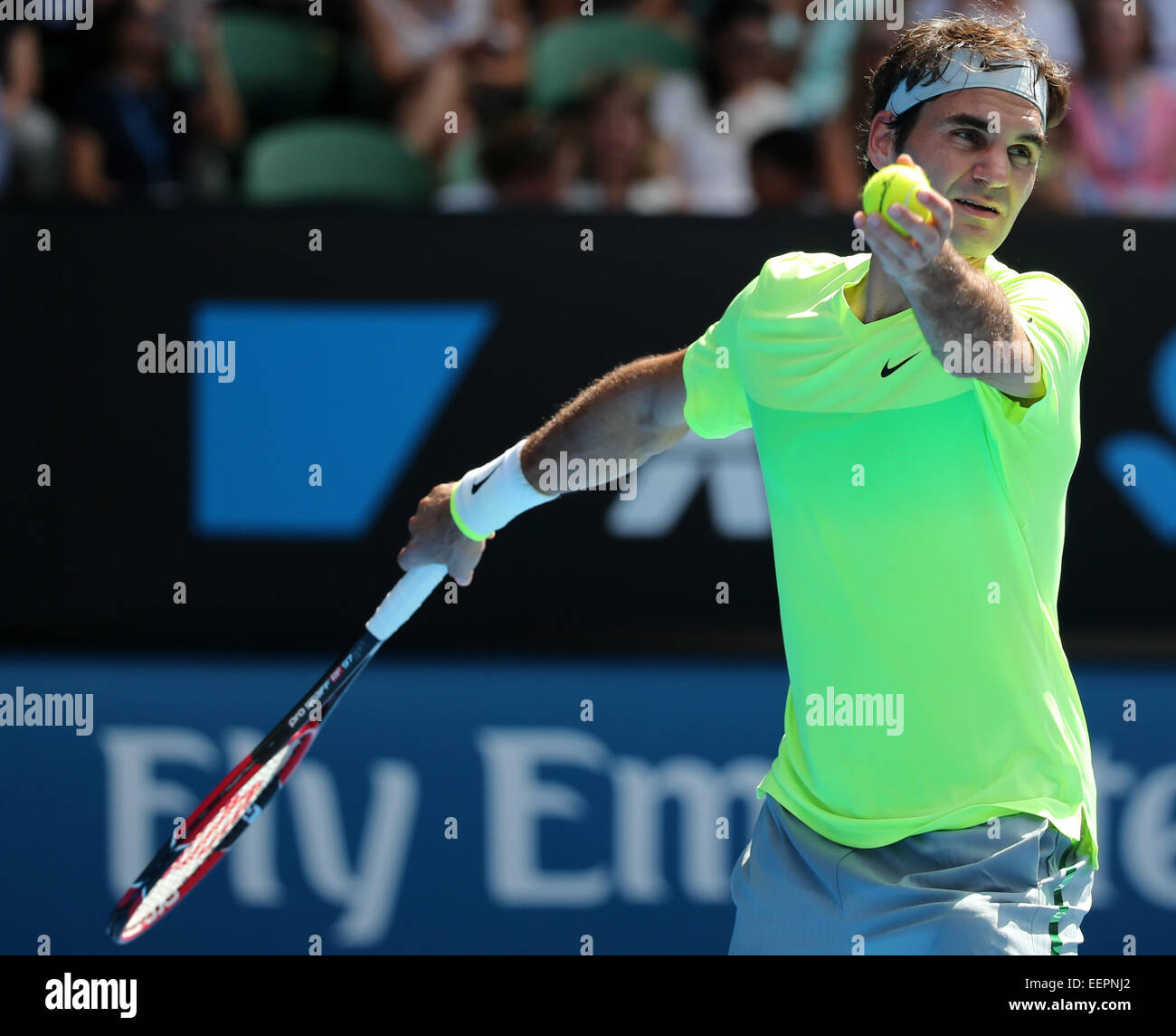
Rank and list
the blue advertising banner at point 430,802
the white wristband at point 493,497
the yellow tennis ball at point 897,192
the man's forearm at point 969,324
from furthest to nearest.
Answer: the blue advertising banner at point 430,802, the white wristband at point 493,497, the man's forearm at point 969,324, the yellow tennis ball at point 897,192

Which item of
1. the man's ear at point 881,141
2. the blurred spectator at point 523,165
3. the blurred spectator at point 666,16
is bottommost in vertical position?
the man's ear at point 881,141

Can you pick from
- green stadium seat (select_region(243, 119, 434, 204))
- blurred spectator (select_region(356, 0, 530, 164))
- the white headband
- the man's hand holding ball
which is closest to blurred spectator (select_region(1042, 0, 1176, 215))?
blurred spectator (select_region(356, 0, 530, 164))

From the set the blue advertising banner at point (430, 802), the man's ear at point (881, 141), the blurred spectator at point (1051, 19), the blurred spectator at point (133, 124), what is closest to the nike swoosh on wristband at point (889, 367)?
the man's ear at point (881, 141)

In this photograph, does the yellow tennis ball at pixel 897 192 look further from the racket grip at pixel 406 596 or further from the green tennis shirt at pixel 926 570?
the racket grip at pixel 406 596

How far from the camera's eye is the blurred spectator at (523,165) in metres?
6.04

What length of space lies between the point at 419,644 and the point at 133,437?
3.57ft

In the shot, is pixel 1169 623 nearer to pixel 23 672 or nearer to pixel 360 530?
pixel 360 530

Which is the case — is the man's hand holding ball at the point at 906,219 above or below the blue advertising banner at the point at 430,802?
above

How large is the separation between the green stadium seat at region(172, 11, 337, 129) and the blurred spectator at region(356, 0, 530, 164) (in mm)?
242

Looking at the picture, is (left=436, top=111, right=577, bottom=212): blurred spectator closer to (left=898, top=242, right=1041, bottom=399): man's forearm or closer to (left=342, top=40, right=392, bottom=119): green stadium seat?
(left=342, top=40, right=392, bottom=119): green stadium seat

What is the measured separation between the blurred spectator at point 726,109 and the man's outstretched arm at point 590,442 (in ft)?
11.3

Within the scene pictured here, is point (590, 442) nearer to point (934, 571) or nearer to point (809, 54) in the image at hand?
point (934, 571)

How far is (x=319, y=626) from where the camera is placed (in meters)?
5.34
